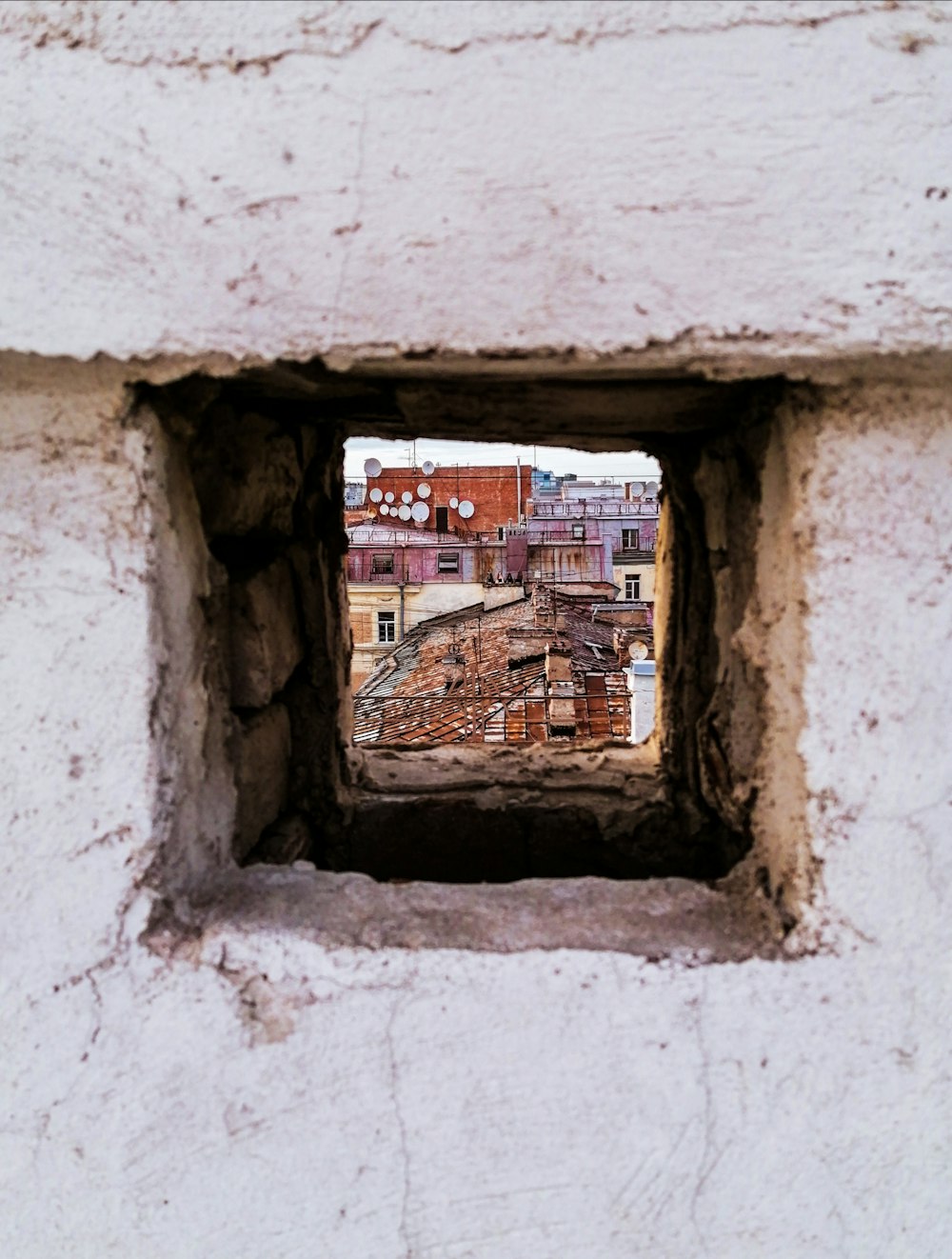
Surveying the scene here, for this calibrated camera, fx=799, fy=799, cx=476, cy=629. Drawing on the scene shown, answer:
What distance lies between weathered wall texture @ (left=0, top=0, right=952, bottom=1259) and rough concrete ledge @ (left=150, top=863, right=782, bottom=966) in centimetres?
1

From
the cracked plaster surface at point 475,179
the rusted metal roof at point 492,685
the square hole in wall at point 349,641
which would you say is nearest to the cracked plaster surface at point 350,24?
the cracked plaster surface at point 475,179

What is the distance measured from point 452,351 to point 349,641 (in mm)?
1111

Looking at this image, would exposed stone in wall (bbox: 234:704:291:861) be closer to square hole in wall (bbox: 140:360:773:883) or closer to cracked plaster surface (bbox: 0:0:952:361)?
square hole in wall (bbox: 140:360:773:883)

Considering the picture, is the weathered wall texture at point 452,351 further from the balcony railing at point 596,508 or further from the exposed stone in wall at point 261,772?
the balcony railing at point 596,508

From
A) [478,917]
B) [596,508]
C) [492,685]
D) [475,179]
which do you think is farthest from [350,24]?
[596,508]

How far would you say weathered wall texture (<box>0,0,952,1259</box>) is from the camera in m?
0.86

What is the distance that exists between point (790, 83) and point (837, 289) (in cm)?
22

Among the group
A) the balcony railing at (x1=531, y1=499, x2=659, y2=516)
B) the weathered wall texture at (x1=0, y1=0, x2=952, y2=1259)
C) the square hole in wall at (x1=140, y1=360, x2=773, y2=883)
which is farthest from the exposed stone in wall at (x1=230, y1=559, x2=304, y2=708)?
the balcony railing at (x1=531, y1=499, x2=659, y2=516)

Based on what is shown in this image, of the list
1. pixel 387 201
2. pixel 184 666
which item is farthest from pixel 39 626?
pixel 387 201

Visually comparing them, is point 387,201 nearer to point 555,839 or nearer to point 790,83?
point 790,83

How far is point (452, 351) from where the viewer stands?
0.89 meters

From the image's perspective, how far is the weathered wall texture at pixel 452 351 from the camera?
0.86 meters

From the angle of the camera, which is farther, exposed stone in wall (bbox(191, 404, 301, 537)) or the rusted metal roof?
the rusted metal roof

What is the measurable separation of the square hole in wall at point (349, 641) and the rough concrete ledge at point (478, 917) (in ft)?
0.58
